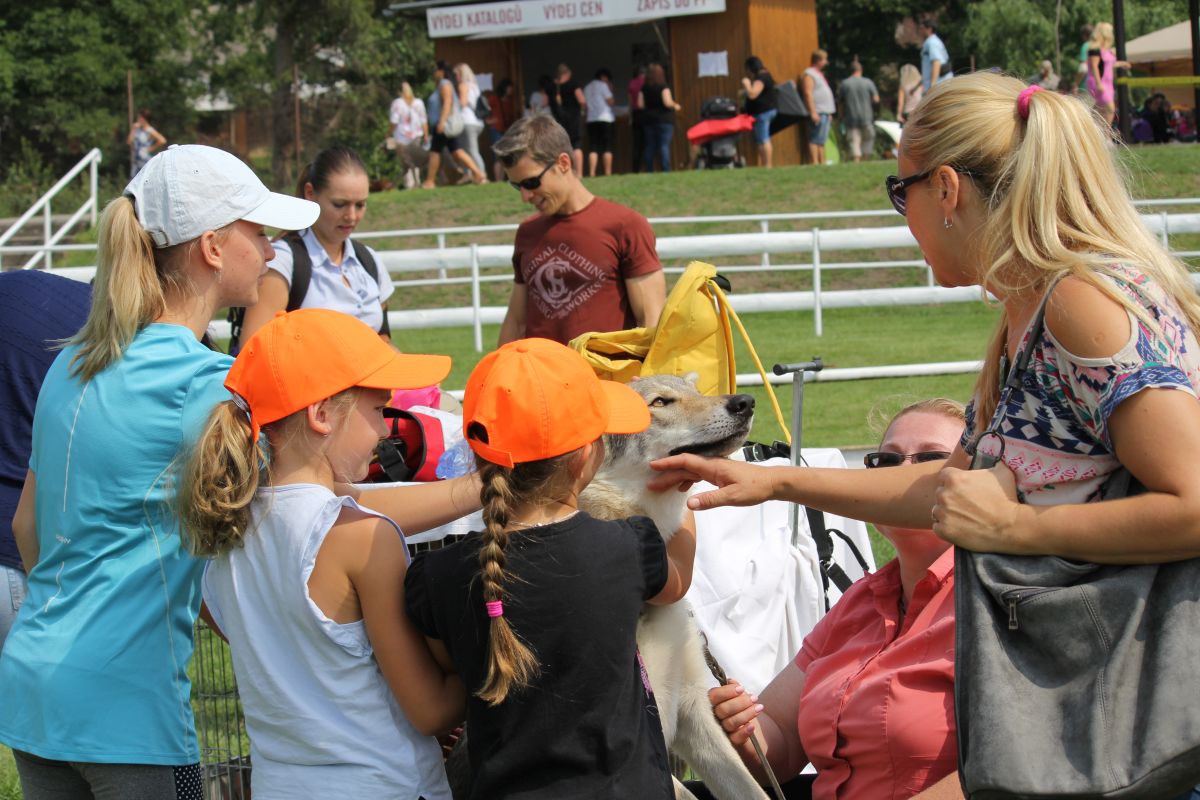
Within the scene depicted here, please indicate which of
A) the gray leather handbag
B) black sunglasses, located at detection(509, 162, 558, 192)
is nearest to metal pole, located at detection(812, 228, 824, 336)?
black sunglasses, located at detection(509, 162, 558, 192)

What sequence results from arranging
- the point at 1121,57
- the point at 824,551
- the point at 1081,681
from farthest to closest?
the point at 1121,57 → the point at 824,551 → the point at 1081,681

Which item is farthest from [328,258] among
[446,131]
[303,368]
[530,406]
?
[446,131]

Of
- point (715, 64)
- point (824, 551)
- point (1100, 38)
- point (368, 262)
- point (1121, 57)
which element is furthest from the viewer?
point (715, 64)

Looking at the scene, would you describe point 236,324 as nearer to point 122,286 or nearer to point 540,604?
point 122,286

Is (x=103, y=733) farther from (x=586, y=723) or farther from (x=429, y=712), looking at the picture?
(x=586, y=723)

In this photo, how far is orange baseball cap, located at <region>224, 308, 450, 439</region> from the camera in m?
2.74

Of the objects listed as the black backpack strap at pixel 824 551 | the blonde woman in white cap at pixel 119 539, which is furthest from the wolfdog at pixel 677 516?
the blonde woman in white cap at pixel 119 539

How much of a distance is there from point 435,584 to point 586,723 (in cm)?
40

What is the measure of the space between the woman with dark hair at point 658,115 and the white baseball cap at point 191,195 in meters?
22.1

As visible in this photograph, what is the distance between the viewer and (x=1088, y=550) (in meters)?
2.24

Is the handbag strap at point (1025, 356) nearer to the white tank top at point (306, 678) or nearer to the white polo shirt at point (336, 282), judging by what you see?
the white tank top at point (306, 678)

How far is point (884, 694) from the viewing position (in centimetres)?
312

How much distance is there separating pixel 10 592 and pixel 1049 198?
288cm

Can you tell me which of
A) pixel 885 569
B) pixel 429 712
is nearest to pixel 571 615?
pixel 429 712
